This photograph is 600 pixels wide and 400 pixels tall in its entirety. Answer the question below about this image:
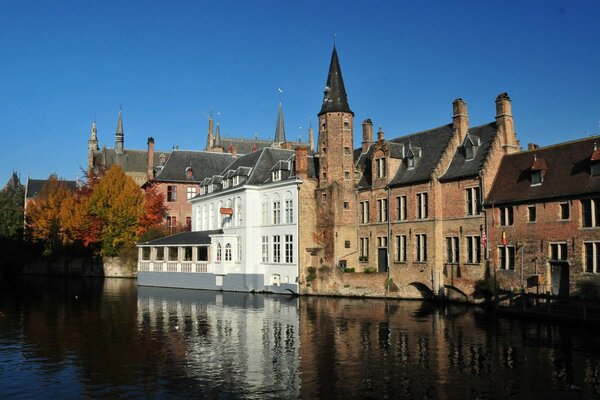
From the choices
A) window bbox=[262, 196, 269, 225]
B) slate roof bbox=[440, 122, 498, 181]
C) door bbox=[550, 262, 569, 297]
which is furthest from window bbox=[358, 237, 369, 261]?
door bbox=[550, 262, 569, 297]

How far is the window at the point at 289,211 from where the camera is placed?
49000 mm

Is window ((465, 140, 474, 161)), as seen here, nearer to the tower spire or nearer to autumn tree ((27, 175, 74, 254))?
autumn tree ((27, 175, 74, 254))

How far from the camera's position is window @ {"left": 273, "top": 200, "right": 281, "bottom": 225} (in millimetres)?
50438

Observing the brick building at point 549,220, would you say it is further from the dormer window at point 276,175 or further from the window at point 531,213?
the dormer window at point 276,175

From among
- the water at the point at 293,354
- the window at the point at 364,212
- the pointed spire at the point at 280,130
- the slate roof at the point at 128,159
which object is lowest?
the water at the point at 293,354

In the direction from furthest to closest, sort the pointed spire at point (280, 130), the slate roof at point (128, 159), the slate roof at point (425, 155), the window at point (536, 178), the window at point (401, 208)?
the pointed spire at point (280, 130), the slate roof at point (128, 159), the window at point (401, 208), the slate roof at point (425, 155), the window at point (536, 178)

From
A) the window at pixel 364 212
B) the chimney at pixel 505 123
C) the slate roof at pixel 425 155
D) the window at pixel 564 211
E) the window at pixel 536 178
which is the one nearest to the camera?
the window at pixel 564 211

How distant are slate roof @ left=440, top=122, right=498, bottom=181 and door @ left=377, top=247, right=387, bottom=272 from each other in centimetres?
792

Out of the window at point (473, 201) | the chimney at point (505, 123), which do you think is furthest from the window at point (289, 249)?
the chimney at point (505, 123)

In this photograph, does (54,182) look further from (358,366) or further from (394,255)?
(358,366)

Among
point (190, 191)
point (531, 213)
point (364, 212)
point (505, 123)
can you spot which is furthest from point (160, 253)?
point (531, 213)

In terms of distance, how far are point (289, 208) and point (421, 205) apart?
1173cm

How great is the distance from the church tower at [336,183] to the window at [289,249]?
2.56m

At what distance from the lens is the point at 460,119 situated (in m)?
43.2
